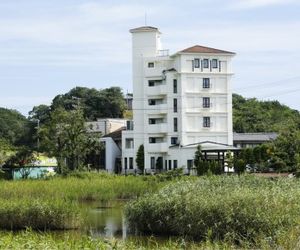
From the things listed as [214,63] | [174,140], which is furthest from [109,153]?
[214,63]

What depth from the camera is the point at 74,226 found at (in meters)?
19.9

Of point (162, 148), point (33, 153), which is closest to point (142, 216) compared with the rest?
point (33, 153)

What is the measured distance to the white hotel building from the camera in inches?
2356

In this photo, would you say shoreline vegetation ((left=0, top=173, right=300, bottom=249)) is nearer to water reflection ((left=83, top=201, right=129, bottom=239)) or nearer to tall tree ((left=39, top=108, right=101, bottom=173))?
water reflection ((left=83, top=201, right=129, bottom=239))

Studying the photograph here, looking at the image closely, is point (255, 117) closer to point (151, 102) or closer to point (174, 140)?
point (151, 102)

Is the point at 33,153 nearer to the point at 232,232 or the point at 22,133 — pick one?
the point at 22,133

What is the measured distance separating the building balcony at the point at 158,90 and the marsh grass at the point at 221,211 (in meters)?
40.6

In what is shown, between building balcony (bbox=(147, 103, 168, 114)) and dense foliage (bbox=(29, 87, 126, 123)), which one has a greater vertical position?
dense foliage (bbox=(29, 87, 126, 123))

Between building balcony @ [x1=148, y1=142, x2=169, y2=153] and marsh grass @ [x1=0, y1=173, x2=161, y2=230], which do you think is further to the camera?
building balcony @ [x1=148, y1=142, x2=169, y2=153]

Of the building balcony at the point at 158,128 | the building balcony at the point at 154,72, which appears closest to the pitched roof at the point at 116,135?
the building balcony at the point at 158,128

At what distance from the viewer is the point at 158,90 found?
6122cm

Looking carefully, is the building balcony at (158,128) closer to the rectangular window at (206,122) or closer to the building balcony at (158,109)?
the building balcony at (158,109)

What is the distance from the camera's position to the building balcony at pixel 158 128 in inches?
2393

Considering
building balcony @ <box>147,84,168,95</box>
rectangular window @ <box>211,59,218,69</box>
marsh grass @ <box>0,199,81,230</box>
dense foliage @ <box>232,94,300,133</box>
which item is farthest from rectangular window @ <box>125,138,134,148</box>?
marsh grass @ <box>0,199,81,230</box>
